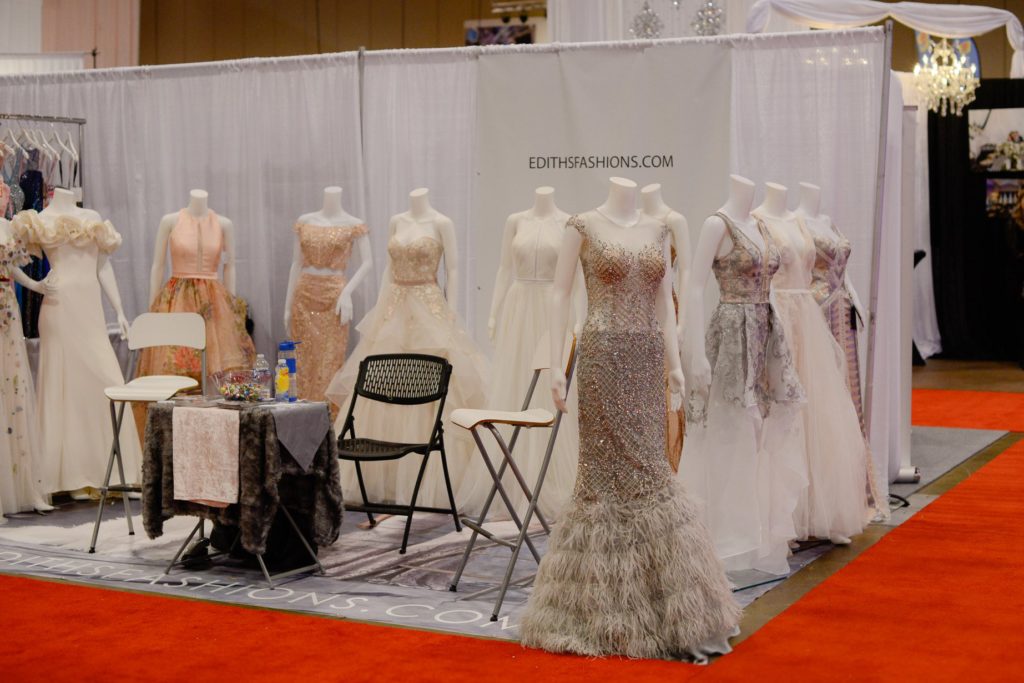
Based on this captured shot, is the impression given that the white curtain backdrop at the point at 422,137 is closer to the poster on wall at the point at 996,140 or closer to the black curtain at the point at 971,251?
the black curtain at the point at 971,251

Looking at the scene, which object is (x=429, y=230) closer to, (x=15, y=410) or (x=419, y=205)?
(x=419, y=205)

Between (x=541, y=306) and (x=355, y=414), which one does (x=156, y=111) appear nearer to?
(x=355, y=414)

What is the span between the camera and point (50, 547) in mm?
5492

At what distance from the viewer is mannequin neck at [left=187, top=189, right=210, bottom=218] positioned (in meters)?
6.77

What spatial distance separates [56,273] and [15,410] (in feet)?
2.53

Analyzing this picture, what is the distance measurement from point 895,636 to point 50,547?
11.8 ft

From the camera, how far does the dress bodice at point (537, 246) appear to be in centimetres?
587

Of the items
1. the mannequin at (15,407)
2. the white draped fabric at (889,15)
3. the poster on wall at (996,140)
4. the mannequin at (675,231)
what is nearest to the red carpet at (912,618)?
the mannequin at (675,231)

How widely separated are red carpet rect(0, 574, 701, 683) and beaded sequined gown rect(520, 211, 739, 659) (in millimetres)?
115

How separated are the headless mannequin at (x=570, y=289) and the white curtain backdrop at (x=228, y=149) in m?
3.08

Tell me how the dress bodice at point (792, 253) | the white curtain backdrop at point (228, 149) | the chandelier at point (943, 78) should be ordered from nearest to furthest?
the dress bodice at point (792, 253) → the white curtain backdrop at point (228, 149) → the chandelier at point (943, 78)

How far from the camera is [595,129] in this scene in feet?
20.5

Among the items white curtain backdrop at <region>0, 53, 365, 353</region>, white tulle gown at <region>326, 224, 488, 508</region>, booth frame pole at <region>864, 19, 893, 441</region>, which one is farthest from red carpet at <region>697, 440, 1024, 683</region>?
white curtain backdrop at <region>0, 53, 365, 353</region>

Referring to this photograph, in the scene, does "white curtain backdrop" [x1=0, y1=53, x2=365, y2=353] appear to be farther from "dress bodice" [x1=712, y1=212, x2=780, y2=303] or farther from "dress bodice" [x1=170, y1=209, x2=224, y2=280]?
"dress bodice" [x1=712, y1=212, x2=780, y2=303]
